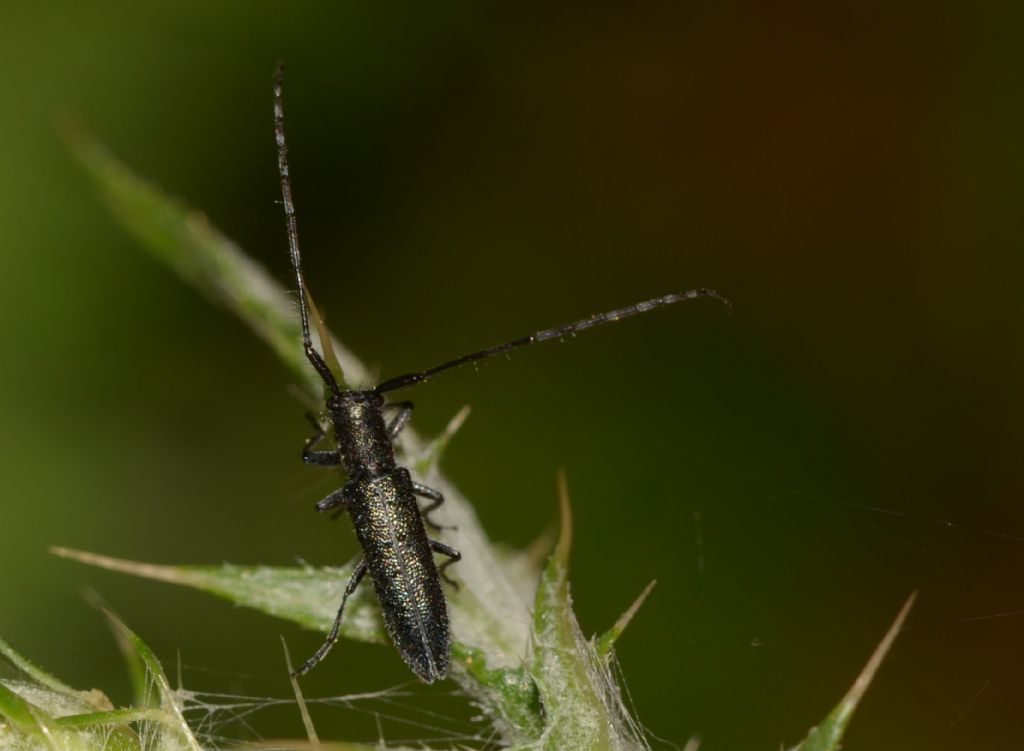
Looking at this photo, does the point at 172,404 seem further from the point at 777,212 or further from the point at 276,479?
the point at 777,212

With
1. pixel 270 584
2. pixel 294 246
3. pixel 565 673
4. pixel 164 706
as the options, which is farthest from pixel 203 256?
pixel 565 673

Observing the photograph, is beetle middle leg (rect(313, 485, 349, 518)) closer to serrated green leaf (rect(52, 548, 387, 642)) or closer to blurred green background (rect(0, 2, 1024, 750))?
blurred green background (rect(0, 2, 1024, 750))

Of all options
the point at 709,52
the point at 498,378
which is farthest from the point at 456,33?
the point at 498,378

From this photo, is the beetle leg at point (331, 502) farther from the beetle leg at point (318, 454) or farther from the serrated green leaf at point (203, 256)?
the serrated green leaf at point (203, 256)

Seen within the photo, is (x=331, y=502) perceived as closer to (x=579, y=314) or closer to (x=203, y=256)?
(x=203, y=256)

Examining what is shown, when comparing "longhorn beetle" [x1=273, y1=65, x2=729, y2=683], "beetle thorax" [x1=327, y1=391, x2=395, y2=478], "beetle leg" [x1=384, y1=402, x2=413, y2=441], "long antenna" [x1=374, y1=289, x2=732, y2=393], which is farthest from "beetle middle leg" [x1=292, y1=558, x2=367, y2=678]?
"long antenna" [x1=374, y1=289, x2=732, y2=393]

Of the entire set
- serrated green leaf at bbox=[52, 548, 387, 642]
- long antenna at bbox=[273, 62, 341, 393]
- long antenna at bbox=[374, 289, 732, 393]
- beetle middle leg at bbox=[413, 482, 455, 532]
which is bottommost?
beetle middle leg at bbox=[413, 482, 455, 532]

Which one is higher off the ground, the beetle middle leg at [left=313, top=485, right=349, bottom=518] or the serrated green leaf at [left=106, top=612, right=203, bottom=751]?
the serrated green leaf at [left=106, top=612, right=203, bottom=751]

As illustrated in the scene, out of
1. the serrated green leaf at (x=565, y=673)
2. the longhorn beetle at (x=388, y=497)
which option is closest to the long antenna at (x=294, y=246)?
the longhorn beetle at (x=388, y=497)
